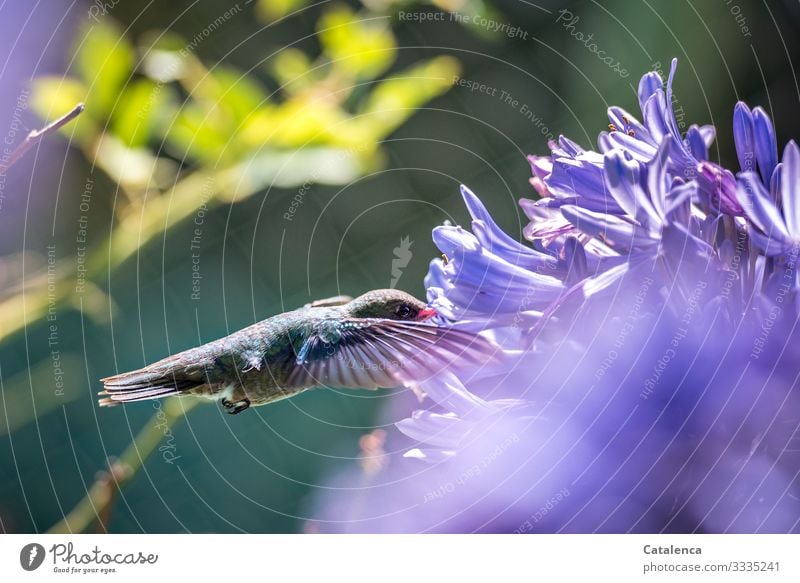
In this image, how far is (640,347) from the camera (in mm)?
339

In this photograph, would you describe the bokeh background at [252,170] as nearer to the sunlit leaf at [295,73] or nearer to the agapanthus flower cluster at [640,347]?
the sunlit leaf at [295,73]

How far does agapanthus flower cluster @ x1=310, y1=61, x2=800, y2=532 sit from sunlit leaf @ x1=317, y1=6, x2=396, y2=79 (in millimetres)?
431

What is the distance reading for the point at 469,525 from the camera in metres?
0.40

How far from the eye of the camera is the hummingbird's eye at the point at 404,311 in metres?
0.54

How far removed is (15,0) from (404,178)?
45cm

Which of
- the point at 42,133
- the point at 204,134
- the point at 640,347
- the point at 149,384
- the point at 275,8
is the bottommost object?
the point at 640,347

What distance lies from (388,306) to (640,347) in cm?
24

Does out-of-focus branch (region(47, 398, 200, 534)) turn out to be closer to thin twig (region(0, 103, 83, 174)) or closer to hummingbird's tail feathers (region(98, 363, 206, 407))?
hummingbird's tail feathers (region(98, 363, 206, 407))

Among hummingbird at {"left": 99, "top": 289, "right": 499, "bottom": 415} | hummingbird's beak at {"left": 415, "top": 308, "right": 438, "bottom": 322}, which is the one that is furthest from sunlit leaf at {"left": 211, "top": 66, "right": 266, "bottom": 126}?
hummingbird's beak at {"left": 415, "top": 308, "right": 438, "bottom": 322}

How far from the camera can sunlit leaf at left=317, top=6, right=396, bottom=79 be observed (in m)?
0.78

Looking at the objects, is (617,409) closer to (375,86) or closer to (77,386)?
(375,86)

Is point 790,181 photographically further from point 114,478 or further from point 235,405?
point 114,478

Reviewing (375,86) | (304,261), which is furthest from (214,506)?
(375,86)

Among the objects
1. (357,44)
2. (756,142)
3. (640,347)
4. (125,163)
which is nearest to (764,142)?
(756,142)
